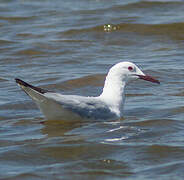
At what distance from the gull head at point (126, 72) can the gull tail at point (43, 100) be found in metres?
1.19

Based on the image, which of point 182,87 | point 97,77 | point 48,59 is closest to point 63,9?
point 48,59

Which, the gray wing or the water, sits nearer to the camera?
the water

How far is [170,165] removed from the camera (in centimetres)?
684

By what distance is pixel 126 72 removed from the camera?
931 centimetres

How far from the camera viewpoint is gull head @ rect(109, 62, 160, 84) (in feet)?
30.4

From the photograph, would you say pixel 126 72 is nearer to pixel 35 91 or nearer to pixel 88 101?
pixel 88 101

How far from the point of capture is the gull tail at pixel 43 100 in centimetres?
820

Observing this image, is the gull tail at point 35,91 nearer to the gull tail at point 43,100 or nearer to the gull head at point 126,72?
the gull tail at point 43,100

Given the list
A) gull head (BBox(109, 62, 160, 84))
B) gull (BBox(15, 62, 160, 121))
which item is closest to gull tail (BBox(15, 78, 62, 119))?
gull (BBox(15, 62, 160, 121))

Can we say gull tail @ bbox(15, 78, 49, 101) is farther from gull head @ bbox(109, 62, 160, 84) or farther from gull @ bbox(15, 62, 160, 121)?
gull head @ bbox(109, 62, 160, 84)

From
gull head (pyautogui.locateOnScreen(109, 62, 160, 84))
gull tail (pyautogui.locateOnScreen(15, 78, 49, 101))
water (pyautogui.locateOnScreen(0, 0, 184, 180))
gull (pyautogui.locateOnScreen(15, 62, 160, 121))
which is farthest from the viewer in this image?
gull head (pyautogui.locateOnScreen(109, 62, 160, 84))

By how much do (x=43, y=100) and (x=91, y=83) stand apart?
2.82 m

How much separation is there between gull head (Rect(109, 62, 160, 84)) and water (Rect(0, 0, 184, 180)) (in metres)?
0.49

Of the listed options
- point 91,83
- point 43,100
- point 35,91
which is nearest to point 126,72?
point 43,100
